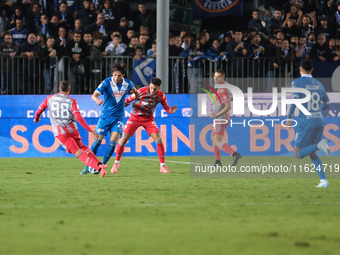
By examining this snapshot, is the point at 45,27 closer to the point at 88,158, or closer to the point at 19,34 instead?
the point at 19,34

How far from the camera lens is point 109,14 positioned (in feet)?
74.1

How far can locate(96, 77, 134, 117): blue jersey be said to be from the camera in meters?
15.0

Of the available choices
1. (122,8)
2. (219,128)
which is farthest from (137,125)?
(122,8)

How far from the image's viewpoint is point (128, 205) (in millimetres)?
9852

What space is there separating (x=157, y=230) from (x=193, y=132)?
42.0 ft

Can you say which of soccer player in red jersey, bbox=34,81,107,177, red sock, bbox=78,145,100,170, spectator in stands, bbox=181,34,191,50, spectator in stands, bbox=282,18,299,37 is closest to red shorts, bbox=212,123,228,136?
soccer player in red jersey, bbox=34,81,107,177

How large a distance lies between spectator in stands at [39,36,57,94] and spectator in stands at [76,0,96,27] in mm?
1709

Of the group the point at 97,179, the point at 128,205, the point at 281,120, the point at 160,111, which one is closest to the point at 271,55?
the point at 281,120

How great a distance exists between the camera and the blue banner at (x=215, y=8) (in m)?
23.5

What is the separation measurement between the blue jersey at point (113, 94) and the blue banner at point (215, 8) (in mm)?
8973

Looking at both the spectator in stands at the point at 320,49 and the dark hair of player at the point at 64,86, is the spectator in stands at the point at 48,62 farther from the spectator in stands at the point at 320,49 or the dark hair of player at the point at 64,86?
the spectator in stands at the point at 320,49

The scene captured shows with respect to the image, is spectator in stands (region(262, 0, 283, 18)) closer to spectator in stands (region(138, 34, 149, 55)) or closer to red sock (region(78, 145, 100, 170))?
spectator in stands (region(138, 34, 149, 55))

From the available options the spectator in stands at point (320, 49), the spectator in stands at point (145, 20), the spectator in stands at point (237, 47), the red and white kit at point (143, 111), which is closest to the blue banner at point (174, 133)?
the spectator in stands at point (237, 47)

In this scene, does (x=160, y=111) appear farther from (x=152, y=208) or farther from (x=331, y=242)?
(x=331, y=242)
